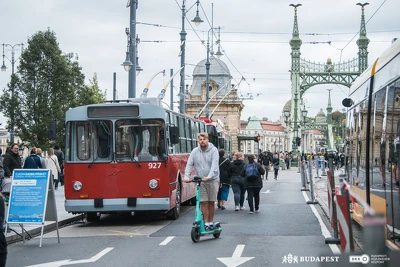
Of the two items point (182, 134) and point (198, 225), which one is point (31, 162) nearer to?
point (182, 134)

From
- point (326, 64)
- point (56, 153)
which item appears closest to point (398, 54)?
point (56, 153)

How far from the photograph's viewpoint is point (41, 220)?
13359 mm

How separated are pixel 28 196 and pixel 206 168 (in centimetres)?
327

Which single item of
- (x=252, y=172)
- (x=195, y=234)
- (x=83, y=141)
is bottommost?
(x=195, y=234)

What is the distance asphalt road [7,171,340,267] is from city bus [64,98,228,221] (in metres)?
0.58

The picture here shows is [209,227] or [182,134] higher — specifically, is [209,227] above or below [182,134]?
below

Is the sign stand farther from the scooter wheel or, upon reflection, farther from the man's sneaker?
the man's sneaker

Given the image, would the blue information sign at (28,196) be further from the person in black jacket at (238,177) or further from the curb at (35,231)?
the person in black jacket at (238,177)

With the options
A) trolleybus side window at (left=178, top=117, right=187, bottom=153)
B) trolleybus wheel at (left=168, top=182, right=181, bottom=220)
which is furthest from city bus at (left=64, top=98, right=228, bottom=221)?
trolleybus side window at (left=178, top=117, right=187, bottom=153)

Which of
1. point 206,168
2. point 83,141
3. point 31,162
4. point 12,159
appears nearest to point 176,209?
point 83,141

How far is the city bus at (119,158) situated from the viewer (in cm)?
1658

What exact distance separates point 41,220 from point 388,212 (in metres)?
6.31

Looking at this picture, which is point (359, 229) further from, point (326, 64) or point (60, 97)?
point (326, 64)

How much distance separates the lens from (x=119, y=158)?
54.9ft
